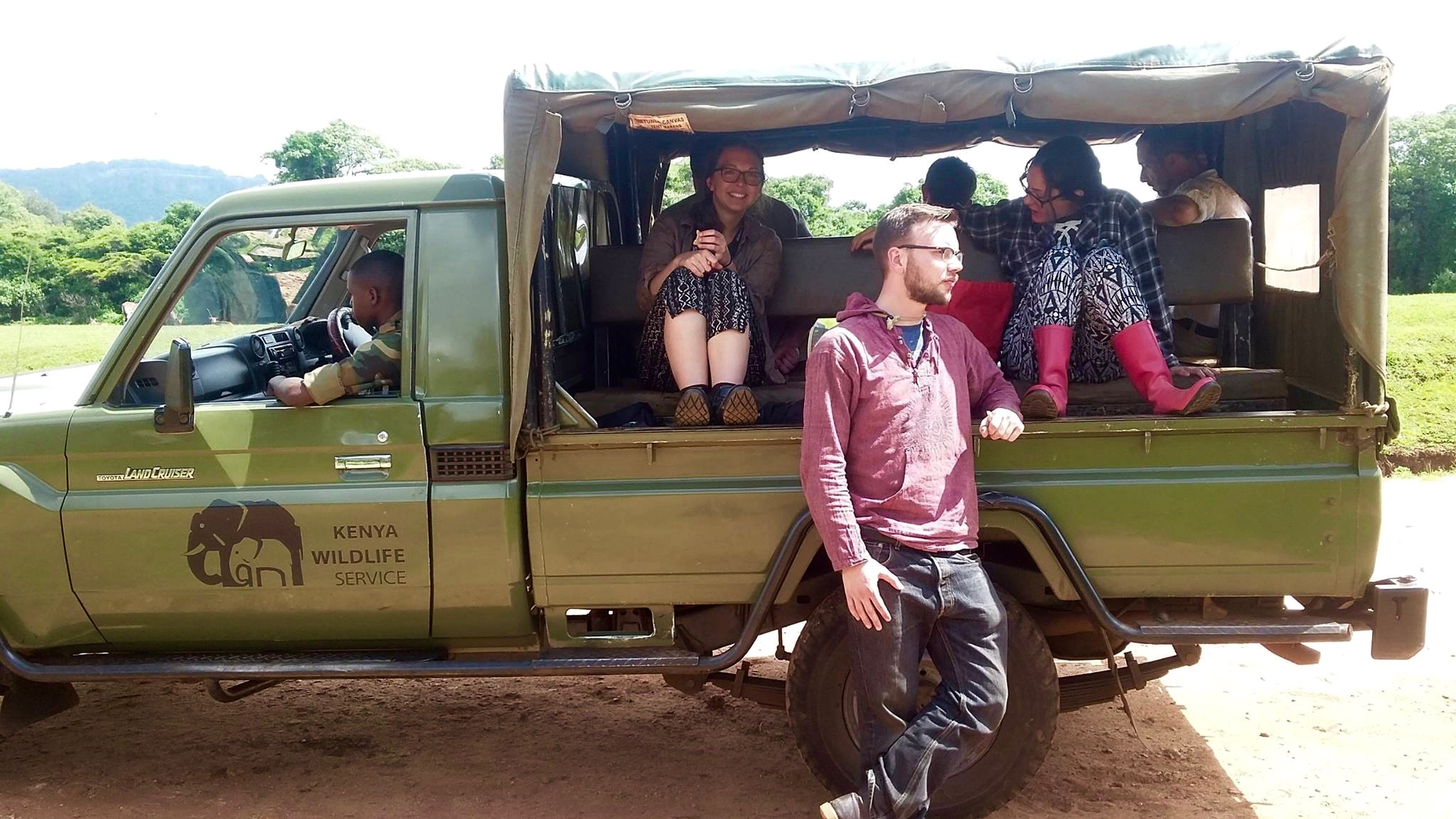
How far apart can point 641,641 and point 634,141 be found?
7.71ft

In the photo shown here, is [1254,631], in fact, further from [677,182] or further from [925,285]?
[677,182]

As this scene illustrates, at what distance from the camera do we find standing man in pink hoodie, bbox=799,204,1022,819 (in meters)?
2.84

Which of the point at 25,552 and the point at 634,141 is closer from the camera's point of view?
the point at 25,552

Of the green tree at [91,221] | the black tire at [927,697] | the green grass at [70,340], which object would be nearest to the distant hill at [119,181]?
the green tree at [91,221]

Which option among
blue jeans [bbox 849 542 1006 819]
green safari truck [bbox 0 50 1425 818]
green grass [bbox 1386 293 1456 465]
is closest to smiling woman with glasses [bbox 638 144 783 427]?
green safari truck [bbox 0 50 1425 818]

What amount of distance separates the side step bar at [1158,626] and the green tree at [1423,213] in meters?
19.3

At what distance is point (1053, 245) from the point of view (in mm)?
3777

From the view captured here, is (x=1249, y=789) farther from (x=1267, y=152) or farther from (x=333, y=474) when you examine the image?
(x=333, y=474)

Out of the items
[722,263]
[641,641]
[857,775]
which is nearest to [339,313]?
[722,263]

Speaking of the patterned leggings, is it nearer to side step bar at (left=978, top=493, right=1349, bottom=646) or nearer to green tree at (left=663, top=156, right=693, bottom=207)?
side step bar at (left=978, top=493, right=1349, bottom=646)

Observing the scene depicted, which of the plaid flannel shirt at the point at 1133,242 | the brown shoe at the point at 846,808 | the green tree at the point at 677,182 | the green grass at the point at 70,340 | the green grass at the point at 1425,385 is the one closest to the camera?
the brown shoe at the point at 846,808

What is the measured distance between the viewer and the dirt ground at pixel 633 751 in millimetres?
3549

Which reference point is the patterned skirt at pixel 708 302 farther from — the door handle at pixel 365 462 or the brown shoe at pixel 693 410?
the door handle at pixel 365 462

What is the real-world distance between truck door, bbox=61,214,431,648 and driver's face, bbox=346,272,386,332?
0.19 metres
